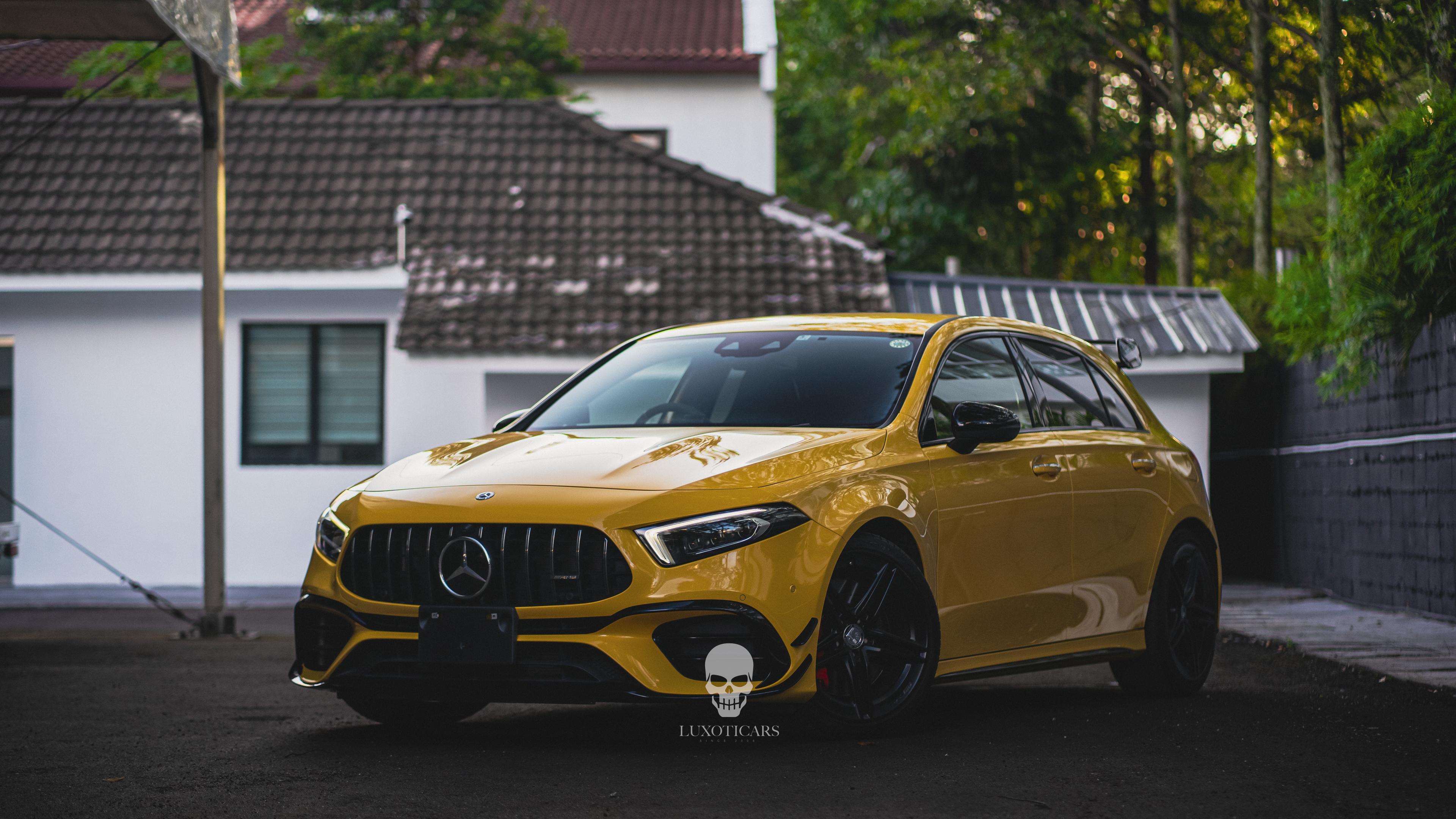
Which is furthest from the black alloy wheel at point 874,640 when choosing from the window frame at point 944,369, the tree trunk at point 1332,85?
the tree trunk at point 1332,85

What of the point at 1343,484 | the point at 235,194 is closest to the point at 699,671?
the point at 1343,484

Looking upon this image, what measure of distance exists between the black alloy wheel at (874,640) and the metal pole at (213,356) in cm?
699

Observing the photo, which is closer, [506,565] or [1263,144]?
[506,565]

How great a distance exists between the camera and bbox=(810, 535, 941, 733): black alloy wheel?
5840mm

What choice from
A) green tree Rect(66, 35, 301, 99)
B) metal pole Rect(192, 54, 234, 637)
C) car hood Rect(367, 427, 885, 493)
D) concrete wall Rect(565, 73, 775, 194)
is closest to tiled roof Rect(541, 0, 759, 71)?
concrete wall Rect(565, 73, 775, 194)

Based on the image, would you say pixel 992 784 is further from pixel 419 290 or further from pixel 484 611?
pixel 419 290

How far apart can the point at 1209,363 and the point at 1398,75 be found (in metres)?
3.75

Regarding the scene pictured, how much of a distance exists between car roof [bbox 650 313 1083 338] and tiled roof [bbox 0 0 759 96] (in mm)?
20146

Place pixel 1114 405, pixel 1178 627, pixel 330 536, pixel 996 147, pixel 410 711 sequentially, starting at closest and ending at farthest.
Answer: pixel 330 536
pixel 410 711
pixel 1178 627
pixel 1114 405
pixel 996 147

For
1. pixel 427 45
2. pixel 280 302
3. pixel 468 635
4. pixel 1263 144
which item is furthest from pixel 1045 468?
pixel 427 45

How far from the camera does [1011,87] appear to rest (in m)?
27.5

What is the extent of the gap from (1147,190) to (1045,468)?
2266 cm

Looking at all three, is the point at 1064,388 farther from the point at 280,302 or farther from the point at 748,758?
the point at 280,302

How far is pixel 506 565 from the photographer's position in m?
5.62
